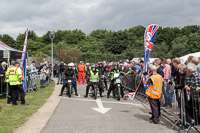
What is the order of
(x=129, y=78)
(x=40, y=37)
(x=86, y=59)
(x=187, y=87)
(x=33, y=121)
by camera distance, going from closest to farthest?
1. (x=187, y=87)
2. (x=33, y=121)
3. (x=129, y=78)
4. (x=86, y=59)
5. (x=40, y=37)

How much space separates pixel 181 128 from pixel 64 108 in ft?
15.7

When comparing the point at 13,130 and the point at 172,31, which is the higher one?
the point at 172,31

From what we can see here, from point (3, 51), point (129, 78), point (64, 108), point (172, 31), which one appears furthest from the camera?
point (172, 31)

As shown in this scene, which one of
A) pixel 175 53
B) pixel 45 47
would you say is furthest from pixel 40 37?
pixel 175 53

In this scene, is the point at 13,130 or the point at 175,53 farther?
the point at 175,53

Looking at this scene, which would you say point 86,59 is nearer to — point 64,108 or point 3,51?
point 3,51

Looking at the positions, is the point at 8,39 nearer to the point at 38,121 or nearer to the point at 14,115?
the point at 14,115

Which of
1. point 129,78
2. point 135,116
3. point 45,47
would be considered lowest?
point 135,116

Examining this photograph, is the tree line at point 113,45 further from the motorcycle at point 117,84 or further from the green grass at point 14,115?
the green grass at point 14,115

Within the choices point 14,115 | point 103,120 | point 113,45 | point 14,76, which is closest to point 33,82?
point 14,76

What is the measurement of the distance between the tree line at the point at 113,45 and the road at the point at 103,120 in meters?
25.0

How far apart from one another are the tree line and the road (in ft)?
82.0

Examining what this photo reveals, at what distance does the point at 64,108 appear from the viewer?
895 centimetres

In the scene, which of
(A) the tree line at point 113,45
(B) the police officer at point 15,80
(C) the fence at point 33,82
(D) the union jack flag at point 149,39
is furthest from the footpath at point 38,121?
(A) the tree line at point 113,45
